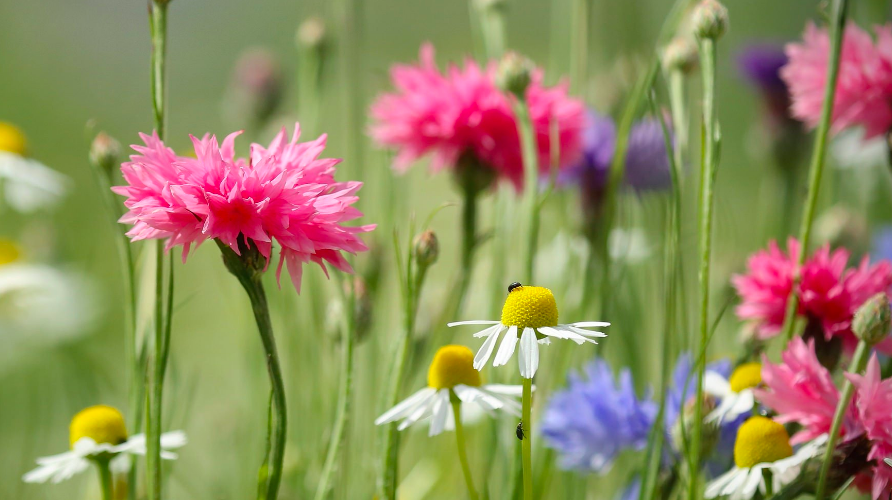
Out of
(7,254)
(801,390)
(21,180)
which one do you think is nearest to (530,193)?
(801,390)

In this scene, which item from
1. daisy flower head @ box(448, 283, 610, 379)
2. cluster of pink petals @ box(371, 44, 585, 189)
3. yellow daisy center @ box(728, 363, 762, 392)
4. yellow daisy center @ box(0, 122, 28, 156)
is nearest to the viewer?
daisy flower head @ box(448, 283, 610, 379)

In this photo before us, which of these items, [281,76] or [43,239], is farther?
[281,76]

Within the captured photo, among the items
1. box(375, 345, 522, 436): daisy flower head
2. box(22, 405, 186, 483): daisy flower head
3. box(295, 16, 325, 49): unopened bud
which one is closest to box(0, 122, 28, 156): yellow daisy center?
box(295, 16, 325, 49): unopened bud

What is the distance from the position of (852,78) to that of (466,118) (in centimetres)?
25

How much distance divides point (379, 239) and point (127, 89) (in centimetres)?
232

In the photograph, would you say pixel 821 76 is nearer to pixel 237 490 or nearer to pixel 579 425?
pixel 579 425

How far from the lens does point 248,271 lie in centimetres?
32

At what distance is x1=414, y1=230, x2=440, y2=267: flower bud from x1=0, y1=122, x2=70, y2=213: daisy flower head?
401 mm

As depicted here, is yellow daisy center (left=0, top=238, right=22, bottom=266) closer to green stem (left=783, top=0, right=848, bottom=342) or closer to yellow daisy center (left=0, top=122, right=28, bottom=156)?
yellow daisy center (left=0, top=122, right=28, bottom=156)

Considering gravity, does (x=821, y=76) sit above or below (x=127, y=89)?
below

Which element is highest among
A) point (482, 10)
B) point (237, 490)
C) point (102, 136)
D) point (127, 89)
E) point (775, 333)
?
point (127, 89)

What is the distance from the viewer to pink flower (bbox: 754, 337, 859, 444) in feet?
1.13

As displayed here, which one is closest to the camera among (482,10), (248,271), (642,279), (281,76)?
(248,271)

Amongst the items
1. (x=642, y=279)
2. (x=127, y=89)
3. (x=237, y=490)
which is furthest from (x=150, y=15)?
(x=127, y=89)
